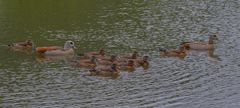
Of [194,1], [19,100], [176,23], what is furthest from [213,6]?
[19,100]

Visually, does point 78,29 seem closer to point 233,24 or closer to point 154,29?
point 154,29

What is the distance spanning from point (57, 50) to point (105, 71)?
4.03 metres

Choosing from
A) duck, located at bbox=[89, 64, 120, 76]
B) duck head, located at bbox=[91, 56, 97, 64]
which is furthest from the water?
duck head, located at bbox=[91, 56, 97, 64]

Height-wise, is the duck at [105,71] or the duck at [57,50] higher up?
the duck at [57,50]

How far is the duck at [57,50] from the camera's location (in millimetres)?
33531

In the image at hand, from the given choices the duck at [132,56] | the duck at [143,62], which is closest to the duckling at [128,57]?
the duck at [132,56]

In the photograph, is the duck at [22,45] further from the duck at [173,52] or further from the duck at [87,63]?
the duck at [173,52]

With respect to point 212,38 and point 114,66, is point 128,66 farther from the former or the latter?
point 212,38

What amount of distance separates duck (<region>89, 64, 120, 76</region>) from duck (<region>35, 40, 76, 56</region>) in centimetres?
366

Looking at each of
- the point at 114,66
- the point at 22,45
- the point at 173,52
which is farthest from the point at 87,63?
the point at 22,45

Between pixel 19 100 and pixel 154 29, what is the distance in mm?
14750

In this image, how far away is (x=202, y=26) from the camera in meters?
40.4

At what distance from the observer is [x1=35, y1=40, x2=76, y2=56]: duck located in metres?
33.5

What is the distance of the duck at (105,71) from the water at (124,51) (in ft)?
0.96
